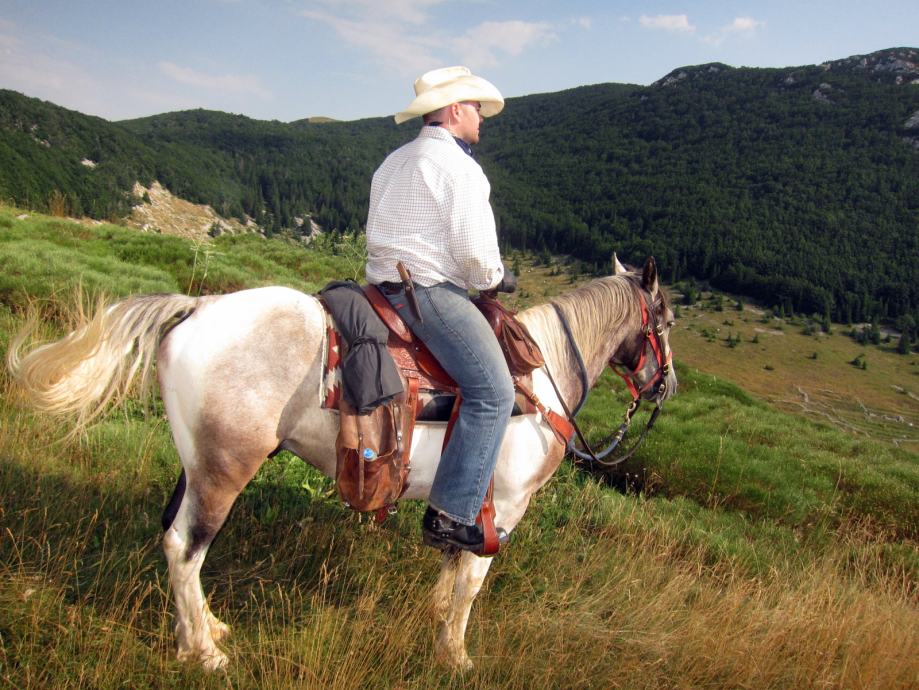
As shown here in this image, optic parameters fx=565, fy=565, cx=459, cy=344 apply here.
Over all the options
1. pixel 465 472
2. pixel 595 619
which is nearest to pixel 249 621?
pixel 465 472

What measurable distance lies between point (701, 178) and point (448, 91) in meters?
185

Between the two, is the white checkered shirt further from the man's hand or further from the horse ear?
the horse ear

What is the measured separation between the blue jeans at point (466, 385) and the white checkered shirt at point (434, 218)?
145 millimetres

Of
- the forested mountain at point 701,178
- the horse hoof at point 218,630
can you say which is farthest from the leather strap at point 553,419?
the forested mountain at point 701,178

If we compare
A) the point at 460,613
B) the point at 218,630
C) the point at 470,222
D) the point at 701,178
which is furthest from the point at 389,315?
the point at 701,178

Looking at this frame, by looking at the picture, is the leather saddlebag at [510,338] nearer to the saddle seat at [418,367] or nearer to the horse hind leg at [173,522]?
the saddle seat at [418,367]

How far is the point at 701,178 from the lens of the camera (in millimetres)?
167125

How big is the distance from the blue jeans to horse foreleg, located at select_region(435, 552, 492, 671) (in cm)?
42

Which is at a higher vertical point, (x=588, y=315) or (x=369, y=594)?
(x=588, y=315)

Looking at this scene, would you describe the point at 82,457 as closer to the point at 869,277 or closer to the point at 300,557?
the point at 300,557

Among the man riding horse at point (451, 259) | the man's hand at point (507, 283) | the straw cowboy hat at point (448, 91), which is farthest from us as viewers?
the man's hand at point (507, 283)

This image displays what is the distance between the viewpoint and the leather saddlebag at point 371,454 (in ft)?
9.59

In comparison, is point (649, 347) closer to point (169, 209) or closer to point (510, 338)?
point (510, 338)

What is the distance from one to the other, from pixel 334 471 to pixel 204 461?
2.28 feet
